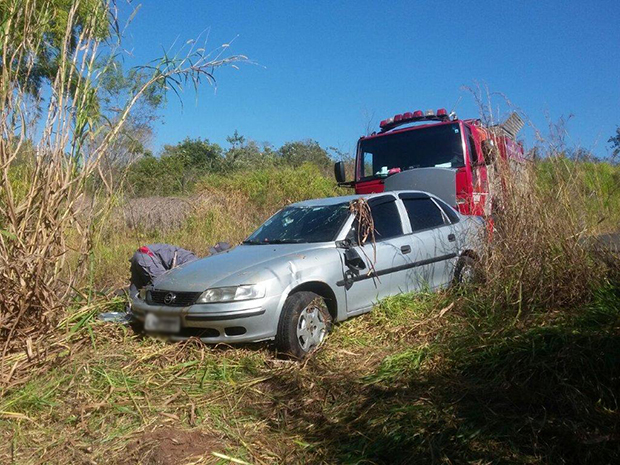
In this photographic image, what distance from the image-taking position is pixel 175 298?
15.4ft

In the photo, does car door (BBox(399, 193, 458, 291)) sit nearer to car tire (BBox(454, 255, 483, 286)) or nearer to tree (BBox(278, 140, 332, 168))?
car tire (BBox(454, 255, 483, 286))

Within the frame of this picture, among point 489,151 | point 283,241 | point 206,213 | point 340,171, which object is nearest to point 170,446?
point 283,241

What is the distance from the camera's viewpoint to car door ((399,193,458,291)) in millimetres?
5805

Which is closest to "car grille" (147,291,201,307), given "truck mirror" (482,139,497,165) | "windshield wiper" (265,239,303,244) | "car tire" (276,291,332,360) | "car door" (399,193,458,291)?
"car tire" (276,291,332,360)

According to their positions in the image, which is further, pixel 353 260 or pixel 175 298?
pixel 353 260

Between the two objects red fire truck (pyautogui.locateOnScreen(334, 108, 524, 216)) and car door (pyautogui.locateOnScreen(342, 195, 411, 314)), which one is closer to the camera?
car door (pyautogui.locateOnScreen(342, 195, 411, 314))

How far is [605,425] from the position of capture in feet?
8.77

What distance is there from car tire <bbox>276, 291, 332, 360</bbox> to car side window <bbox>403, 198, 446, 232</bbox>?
1741 mm

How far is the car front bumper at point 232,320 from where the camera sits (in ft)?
14.5

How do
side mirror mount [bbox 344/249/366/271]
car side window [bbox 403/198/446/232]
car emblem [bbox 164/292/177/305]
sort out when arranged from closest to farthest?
car emblem [bbox 164/292/177/305] → side mirror mount [bbox 344/249/366/271] → car side window [bbox 403/198/446/232]

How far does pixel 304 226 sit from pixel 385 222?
2.82 feet

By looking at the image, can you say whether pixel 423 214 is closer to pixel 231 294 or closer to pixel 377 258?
pixel 377 258

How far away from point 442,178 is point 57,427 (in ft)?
19.5

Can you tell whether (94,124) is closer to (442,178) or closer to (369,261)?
(369,261)
